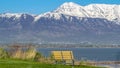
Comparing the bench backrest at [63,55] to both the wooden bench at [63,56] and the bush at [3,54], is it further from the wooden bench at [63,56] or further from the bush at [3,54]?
the bush at [3,54]

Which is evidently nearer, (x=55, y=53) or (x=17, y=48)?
(x=55, y=53)

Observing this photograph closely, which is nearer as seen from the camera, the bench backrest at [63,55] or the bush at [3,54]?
the bench backrest at [63,55]

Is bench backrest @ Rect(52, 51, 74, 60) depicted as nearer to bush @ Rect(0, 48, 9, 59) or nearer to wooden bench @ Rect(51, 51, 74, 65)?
wooden bench @ Rect(51, 51, 74, 65)

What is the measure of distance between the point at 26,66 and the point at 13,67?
2.89ft

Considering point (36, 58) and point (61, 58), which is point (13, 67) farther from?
point (36, 58)

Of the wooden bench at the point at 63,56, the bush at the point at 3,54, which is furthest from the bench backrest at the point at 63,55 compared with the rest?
the bush at the point at 3,54

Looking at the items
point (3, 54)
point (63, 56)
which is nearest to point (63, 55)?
point (63, 56)

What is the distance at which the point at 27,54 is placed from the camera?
1373 inches

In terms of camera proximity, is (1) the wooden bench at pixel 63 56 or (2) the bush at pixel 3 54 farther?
(2) the bush at pixel 3 54

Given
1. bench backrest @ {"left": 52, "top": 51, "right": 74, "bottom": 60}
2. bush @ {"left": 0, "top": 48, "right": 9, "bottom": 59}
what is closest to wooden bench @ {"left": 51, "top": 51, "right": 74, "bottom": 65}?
bench backrest @ {"left": 52, "top": 51, "right": 74, "bottom": 60}

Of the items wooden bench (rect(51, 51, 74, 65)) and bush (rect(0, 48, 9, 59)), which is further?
bush (rect(0, 48, 9, 59))

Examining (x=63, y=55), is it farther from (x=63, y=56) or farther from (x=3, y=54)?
(x=3, y=54)

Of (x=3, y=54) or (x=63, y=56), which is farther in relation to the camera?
(x=3, y=54)

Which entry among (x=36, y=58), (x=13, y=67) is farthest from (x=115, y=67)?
(x=13, y=67)
